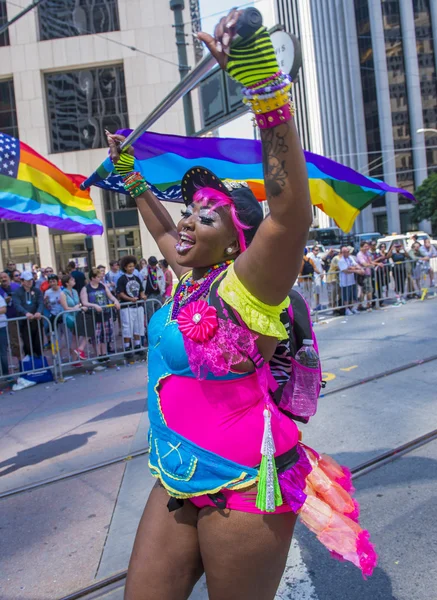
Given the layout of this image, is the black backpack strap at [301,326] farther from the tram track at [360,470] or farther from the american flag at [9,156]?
the american flag at [9,156]

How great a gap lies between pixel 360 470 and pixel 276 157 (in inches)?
140

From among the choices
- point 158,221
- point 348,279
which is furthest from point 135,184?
point 348,279

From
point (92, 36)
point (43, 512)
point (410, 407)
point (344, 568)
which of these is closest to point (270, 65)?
point (344, 568)

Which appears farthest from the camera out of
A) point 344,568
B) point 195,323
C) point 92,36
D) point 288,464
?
point 92,36

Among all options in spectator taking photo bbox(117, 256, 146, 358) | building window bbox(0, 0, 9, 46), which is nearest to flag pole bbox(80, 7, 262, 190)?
spectator taking photo bbox(117, 256, 146, 358)

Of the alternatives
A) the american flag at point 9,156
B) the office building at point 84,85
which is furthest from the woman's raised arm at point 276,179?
the office building at point 84,85

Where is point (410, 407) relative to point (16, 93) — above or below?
below

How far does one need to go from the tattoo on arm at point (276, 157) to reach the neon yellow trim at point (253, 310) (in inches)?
13.1

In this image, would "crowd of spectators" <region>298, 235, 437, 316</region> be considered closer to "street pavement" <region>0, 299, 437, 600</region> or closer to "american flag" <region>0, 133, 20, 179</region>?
"street pavement" <region>0, 299, 437, 600</region>

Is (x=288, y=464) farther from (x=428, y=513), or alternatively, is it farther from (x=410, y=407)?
(x=410, y=407)

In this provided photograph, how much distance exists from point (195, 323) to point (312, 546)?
233cm

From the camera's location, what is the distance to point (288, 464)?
1980 mm

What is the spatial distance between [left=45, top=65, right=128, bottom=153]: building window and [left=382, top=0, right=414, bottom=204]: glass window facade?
46.8 meters

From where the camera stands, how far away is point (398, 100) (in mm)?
68438
